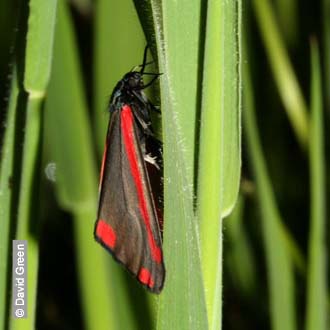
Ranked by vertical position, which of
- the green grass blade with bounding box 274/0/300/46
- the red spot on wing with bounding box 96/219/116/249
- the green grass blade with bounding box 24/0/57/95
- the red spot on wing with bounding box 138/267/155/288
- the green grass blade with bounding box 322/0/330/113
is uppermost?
the green grass blade with bounding box 274/0/300/46

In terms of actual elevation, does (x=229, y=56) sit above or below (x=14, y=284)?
above

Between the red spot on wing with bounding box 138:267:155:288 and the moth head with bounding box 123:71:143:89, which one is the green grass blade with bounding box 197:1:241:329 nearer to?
the red spot on wing with bounding box 138:267:155:288

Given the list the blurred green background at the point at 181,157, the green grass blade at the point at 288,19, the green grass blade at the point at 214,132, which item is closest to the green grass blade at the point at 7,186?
the blurred green background at the point at 181,157

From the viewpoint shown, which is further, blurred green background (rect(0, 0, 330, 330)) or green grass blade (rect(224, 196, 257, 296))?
green grass blade (rect(224, 196, 257, 296))

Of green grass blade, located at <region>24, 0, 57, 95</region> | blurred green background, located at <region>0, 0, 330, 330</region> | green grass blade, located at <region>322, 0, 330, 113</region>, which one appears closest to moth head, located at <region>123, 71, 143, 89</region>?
blurred green background, located at <region>0, 0, 330, 330</region>

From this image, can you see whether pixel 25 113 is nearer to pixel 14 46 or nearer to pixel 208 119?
pixel 14 46

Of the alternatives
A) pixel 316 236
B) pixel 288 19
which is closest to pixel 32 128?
pixel 316 236

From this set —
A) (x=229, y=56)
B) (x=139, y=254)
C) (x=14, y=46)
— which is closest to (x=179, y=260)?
(x=139, y=254)
